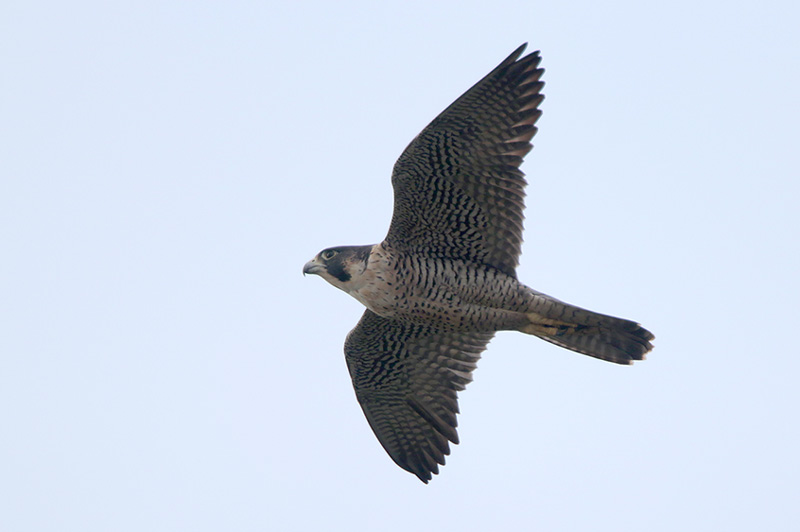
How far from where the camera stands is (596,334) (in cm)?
938

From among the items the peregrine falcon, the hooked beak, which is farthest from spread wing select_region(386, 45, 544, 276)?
the hooked beak

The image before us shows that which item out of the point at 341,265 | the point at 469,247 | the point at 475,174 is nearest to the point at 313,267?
the point at 341,265

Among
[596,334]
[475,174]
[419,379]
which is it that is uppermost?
[475,174]

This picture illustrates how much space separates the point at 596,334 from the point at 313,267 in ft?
8.64

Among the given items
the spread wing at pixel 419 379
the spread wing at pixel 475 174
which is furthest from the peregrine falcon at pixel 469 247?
the spread wing at pixel 419 379

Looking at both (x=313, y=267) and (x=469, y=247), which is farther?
(x=313, y=267)

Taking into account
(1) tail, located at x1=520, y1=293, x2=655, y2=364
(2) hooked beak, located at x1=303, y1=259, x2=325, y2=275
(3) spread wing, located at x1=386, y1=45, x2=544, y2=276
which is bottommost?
(2) hooked beak, located at x1=303, y1=259, x2=325, y2=275

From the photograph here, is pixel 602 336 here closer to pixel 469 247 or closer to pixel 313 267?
pixel 469 247

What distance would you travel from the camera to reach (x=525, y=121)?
888 centimetres

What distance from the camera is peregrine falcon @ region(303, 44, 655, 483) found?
8.82 meters

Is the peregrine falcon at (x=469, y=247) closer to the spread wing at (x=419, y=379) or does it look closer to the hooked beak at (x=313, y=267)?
the hooked beak at (x=313, y=267)

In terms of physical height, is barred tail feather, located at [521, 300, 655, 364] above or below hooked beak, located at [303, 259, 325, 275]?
A: above

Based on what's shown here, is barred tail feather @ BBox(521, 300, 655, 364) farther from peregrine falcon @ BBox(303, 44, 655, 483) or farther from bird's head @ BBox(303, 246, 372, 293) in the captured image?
bird's head @ BBox(303, 246, 372, 293)

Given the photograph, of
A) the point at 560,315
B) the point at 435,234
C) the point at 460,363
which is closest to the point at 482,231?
the point at 435,234
